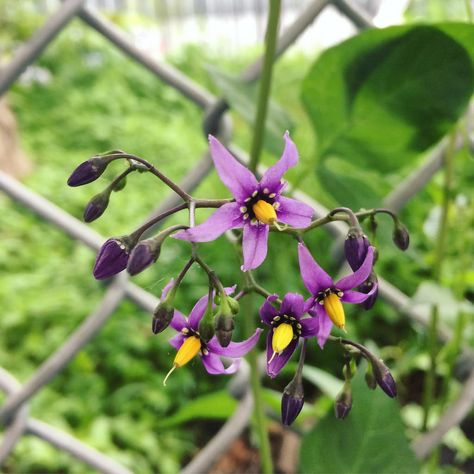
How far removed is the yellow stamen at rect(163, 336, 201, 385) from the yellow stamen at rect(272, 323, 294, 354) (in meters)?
0.05

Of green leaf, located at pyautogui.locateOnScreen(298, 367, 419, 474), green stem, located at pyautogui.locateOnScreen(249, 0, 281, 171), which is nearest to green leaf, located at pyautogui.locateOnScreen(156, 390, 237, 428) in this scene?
green leaf, located at pyautogui.locateOnScreen(298, 367, 419, 474)

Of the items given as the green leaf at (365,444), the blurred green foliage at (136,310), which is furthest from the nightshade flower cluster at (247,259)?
the blurred green foliage at (136,310)

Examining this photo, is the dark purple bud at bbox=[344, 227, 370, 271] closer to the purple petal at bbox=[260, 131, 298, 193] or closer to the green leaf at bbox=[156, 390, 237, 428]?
the purple petal at bbox=[260, 131, 298, 193]

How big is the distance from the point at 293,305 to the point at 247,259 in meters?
0.04

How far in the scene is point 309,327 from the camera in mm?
395

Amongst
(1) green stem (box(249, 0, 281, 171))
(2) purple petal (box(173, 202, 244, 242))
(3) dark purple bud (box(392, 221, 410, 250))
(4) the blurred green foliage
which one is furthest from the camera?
(4) the blurred green foliage

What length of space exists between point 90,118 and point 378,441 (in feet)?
6.45

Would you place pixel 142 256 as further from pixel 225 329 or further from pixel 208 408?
pixel 208 408

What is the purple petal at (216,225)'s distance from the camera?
0.34 meters

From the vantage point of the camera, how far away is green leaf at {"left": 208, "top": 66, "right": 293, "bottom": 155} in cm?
67

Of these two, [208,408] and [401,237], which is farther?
[208,408]

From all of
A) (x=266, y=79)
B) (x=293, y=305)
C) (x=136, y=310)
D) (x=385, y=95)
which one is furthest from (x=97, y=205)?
(x=136, y=310)

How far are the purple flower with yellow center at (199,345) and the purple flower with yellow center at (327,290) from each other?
4 centimetres

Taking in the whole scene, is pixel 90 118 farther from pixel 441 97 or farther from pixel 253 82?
pixel 441 97
